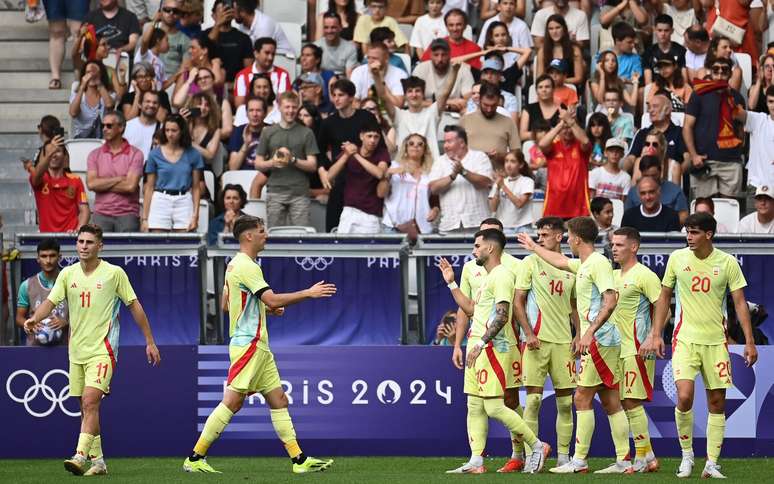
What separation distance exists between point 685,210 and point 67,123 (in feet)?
29.9

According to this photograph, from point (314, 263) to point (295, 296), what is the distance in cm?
353

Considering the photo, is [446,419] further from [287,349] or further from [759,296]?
[759,296]

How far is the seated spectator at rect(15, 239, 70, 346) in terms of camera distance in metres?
15.5

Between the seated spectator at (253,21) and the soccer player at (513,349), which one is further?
the seated spectator at (253,21)

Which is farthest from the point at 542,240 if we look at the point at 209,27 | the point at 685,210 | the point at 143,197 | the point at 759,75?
the point at 209,27

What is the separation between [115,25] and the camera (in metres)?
21.8

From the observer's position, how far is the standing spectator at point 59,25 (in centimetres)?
2173

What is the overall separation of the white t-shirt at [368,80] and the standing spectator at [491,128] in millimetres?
1853

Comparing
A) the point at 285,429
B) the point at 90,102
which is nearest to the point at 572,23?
the point at 90,102

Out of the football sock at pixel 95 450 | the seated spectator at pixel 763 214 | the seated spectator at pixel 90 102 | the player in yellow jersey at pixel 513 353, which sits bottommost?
the football sock at pixel 95 450

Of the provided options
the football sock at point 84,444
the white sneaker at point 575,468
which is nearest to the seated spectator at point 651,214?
the white sneaker at point 575,468

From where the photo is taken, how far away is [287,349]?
612 inches

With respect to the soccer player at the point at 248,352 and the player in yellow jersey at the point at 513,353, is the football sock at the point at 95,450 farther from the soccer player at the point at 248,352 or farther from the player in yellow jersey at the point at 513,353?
the player in yellow jersey at the point at 513,353

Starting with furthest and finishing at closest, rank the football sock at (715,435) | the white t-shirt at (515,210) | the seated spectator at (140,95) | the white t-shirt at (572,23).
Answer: the white t-shirt at (572,23), the seated spectator at (140,95), the white t-shirt at (515,210), the football sock at (715,435)
